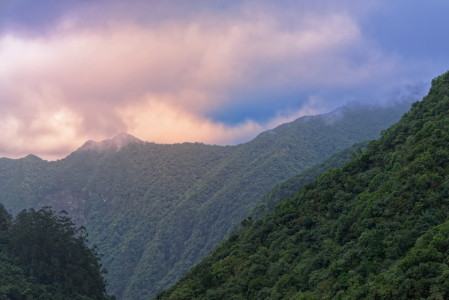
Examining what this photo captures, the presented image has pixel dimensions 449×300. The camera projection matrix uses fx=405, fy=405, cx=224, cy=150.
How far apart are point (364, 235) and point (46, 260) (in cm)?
7353

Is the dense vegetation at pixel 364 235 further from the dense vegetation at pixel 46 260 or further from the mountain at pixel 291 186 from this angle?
the mountain at pixel 291 186

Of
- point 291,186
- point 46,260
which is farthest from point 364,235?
point 291,186

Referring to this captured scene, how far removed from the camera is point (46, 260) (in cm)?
8956

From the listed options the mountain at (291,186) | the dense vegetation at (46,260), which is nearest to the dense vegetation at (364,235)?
the dense vegetation at (46,260)

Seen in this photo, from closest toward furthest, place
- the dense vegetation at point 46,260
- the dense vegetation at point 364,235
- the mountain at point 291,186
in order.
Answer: the dense vegetation at point 364,235 < the dense vegetation at point 46,260 < the mountain at point 291,186

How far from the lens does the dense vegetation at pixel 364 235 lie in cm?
3334

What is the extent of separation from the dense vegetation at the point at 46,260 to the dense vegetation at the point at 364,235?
2886cm

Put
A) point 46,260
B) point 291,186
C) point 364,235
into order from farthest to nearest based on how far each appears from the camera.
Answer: point 291,186
point 46,260
point 364,235

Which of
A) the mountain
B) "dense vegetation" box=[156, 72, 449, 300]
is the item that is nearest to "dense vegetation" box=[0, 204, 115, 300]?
"dense vegetation" box=[156, 72, 449, 300]

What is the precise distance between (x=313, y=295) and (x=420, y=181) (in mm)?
16428

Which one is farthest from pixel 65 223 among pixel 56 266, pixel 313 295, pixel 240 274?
pixel 313 295

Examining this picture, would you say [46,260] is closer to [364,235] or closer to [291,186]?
[364,235]

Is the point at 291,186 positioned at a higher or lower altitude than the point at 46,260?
lower

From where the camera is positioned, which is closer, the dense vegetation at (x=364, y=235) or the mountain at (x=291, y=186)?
the dense vegetation at (x=364, y=235)
